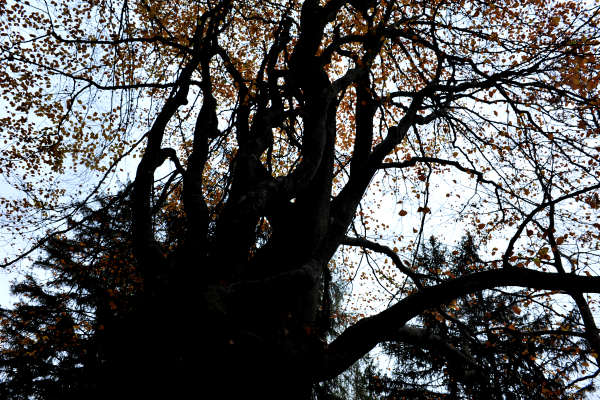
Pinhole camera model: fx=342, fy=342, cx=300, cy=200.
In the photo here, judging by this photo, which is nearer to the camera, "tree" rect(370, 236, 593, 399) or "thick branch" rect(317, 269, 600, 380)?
"thick branch" rect(317, 269, 600, 380)

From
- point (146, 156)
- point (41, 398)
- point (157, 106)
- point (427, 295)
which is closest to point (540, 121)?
point (427, 295)

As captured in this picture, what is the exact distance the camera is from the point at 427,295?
3.29 meters

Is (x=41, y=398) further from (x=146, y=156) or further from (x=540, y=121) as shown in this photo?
(x=540, y=121)

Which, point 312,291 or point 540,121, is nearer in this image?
point 312,291

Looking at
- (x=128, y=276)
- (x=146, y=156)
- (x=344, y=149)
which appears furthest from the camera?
(x=344, y=149)

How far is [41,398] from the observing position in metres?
7.30

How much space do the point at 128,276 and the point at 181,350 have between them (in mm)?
6547

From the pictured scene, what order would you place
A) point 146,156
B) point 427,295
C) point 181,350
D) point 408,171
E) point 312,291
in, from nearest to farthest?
point 181,350 → point 427,295 → point 146,156 → point 312,291 → point 408,171

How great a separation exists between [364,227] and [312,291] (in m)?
3.39

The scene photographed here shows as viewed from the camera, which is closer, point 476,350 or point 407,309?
point 407,309

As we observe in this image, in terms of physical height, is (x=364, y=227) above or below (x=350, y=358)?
above

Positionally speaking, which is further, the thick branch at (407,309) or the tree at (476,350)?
the tree at (476,350)

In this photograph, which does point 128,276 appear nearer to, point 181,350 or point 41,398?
point 41,398

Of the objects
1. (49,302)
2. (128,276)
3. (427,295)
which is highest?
(128,276)
